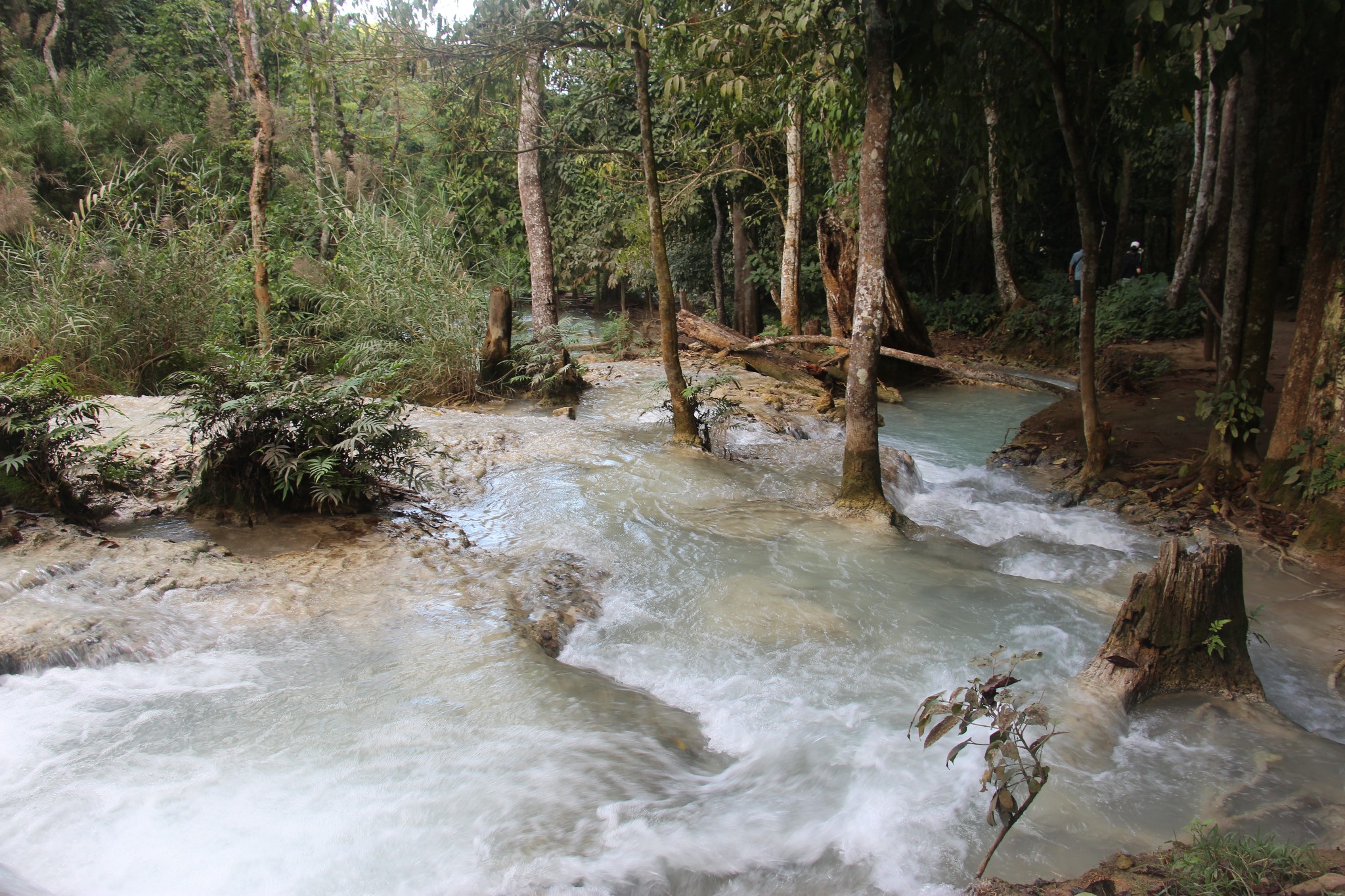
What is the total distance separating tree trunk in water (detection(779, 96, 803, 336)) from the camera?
38.4 ft

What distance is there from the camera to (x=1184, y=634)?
3725 mm

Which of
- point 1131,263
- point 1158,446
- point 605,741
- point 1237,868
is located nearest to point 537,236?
point 1158,446

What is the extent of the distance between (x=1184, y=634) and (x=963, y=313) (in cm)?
1454

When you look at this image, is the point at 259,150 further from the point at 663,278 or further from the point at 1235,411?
the point at 1235,411

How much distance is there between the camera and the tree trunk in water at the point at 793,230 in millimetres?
11711

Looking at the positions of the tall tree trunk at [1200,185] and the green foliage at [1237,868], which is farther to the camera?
the tall tree trunk at [1200,185]

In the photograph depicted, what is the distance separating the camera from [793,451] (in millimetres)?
8031

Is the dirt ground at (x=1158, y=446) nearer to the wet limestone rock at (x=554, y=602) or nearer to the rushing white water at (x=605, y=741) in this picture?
the rushing white water at (x=605, y=741)

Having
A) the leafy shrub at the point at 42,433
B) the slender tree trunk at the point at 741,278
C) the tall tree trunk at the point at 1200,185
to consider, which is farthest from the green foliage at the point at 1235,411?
the slender tree trunk at the point at 741,278

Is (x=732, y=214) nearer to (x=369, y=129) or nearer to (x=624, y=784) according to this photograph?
(x=369, y=129)

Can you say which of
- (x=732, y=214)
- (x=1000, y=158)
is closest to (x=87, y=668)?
(x=1000, y=158)

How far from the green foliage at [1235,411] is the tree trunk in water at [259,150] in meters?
8.07

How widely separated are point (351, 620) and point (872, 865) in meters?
2.82

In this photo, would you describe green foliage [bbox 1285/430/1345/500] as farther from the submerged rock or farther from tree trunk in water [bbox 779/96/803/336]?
the submerged rock
